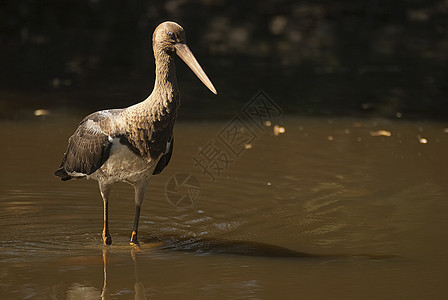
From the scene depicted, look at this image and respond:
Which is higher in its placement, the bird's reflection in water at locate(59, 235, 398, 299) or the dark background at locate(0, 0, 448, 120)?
the dark background at locate(0, 0, 448, 120)

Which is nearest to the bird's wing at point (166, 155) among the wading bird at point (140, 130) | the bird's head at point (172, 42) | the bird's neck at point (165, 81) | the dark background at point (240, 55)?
the wading bird at point (140, 130)

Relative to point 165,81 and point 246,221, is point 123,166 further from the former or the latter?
point 246,221

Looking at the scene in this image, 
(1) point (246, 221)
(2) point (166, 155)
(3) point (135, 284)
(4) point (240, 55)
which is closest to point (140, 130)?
(2) point (166, 155)

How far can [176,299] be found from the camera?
16.1 feet

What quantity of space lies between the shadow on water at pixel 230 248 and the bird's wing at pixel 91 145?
2.25 feet

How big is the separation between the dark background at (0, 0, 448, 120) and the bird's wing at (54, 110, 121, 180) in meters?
4.25

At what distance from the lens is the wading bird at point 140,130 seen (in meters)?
5.71

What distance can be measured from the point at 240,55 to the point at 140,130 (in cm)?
972

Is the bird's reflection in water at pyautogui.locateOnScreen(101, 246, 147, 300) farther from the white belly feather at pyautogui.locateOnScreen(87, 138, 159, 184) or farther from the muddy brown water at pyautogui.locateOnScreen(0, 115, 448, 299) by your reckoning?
the white belly feather at pyautogui.locateOnScreen(87, 138, 159, 184)

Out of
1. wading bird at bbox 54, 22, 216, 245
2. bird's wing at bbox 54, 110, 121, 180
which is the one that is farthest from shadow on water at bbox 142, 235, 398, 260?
bird's wing at bbox 54, 110, 121, 180

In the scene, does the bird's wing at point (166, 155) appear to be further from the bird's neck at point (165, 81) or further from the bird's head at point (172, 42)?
the bird's head at point (172, 42)

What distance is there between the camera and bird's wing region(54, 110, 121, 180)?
5793mm

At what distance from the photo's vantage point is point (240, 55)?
15258 millimetres

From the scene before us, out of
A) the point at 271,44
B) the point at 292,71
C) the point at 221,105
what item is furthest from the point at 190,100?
the point at 271,44
